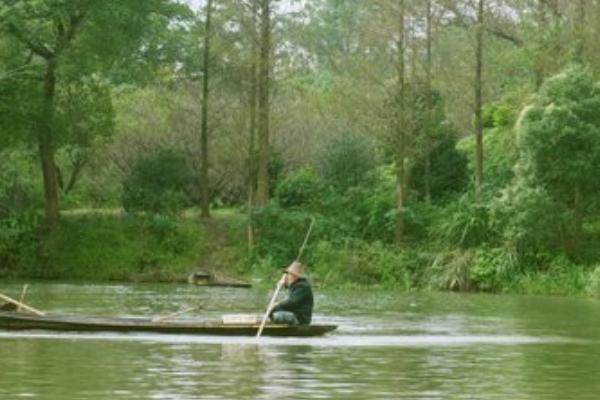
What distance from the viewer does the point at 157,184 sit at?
5744 centimetres

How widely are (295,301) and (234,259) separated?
90.2 feet

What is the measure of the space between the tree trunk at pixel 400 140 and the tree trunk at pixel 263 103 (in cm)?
562

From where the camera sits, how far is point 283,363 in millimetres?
22641

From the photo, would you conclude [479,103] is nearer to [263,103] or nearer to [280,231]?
[280,231]

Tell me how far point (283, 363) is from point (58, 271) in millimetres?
32778

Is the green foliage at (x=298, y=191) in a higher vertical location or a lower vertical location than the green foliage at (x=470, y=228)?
higher

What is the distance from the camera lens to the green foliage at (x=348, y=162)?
56812 mm

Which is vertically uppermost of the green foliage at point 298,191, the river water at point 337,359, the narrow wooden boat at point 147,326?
the green foliage at point 298,191

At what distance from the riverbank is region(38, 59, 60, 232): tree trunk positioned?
1.94ft

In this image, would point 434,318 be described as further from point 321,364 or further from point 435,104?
point 435,104

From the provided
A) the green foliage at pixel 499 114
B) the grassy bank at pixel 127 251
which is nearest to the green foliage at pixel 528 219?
the green foliage at pixel 499 114

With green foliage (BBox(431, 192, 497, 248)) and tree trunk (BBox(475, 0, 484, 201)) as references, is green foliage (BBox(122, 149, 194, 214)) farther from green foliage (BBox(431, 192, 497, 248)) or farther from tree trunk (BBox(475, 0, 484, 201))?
green foliage (BBox(431, 192, 497, 248))

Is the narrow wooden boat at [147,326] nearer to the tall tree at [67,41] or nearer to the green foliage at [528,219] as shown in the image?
the green foliage at [528,219]

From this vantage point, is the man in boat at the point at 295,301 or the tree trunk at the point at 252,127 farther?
the tree trunk at the point at 252,127
